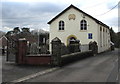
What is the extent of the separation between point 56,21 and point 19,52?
63.5 feet

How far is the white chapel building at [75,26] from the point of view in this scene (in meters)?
31.8

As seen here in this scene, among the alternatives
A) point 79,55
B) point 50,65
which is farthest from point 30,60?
point 79,55

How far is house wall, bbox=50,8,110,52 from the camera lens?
31.7 m

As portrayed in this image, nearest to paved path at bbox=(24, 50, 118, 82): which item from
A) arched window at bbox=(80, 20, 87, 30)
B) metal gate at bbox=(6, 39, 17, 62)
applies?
metal gate at bbox=(6, 39, 17, 62)

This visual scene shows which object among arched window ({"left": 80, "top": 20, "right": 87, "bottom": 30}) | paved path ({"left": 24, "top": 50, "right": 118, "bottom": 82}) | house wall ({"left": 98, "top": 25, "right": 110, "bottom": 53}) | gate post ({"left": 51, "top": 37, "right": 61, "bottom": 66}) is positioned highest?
arched window ({"left": 80, "top": 20, "right": 87, "bottom": 30})

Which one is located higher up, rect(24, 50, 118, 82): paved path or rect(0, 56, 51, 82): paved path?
rect(0, 56, 51, 82): paved path

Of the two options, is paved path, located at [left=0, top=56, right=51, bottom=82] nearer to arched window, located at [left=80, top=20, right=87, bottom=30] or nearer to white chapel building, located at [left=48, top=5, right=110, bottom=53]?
white chapel building, located at [left=48, top=5, right=110, bottom=53]

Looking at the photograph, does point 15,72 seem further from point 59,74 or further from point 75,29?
point 75,29

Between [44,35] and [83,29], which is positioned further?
[44,35]

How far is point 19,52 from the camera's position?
15164 mm

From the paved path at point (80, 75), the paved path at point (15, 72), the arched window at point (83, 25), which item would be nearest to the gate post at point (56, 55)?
the paved path at point (80, 75)

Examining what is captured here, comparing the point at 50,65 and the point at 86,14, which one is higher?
the point at 86,14

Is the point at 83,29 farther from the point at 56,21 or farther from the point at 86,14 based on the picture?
the point at 56,21

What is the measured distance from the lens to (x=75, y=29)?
108 ft
